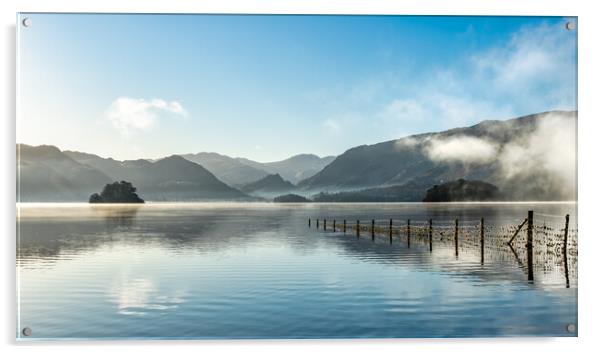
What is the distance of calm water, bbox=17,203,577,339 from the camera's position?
940cm

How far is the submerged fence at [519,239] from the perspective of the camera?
41.7ft

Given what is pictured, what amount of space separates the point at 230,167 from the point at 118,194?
8.06 ft

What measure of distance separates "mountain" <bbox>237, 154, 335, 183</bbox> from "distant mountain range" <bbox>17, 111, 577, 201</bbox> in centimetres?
2

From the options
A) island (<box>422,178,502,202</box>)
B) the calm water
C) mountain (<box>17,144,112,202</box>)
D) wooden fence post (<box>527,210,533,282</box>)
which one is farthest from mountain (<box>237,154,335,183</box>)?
wooden fence post (<box>527,210,533,282</box>)

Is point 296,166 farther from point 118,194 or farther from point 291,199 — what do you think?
point 118,194

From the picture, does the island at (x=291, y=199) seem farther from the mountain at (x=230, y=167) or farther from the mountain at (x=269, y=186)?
the mountain at (x=230, y=167)

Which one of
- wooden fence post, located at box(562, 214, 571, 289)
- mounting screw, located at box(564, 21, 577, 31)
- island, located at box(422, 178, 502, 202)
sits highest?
mounting screw, located at box(564, 21, 577, 31)

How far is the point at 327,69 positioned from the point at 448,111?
2547 millimetres

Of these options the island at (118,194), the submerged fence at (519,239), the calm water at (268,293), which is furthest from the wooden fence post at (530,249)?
the island at (118,194)

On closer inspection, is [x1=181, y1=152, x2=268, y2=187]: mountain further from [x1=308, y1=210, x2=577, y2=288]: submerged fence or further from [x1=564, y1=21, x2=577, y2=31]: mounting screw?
[x1=564, y1=21, x2=577, y2=31]: mounting screw

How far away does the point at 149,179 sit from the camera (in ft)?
40.3

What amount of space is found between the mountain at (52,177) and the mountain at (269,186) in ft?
10.0

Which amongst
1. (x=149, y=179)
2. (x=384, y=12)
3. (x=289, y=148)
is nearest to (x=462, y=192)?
(x=289, y=148)
